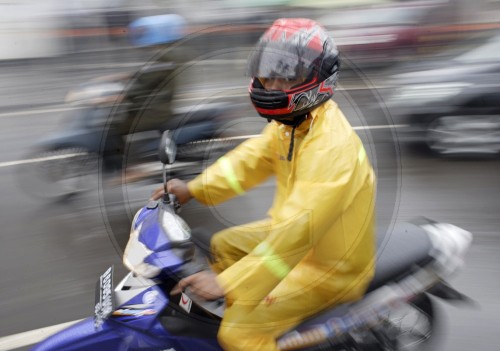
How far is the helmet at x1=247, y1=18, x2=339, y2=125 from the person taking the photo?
2.31 meters

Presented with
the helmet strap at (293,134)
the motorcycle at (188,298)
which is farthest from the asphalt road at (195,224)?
the helmet strap at (293,134)

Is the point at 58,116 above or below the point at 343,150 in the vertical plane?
below

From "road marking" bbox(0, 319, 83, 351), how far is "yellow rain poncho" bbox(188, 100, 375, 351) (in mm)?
1601

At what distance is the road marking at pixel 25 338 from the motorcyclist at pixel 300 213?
5.06 feet

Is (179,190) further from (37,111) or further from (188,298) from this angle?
(37,111)

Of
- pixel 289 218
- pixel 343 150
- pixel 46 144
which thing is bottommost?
pixel 46 144

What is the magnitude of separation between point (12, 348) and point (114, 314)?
1521mm

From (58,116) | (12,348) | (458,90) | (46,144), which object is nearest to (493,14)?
(458,90)

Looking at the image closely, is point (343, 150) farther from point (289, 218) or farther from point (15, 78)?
point (15, 78)

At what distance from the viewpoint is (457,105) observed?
21.9ft

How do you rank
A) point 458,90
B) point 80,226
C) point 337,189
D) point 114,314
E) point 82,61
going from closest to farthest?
point 337,189 < point 114,314 < point 80,226 < point 458,90 < point 82,61

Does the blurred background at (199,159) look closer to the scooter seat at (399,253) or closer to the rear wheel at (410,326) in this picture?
the rear wheel at (410,326)

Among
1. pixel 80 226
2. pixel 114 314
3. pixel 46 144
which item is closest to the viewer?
pixel 114 314

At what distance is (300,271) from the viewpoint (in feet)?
8.22
